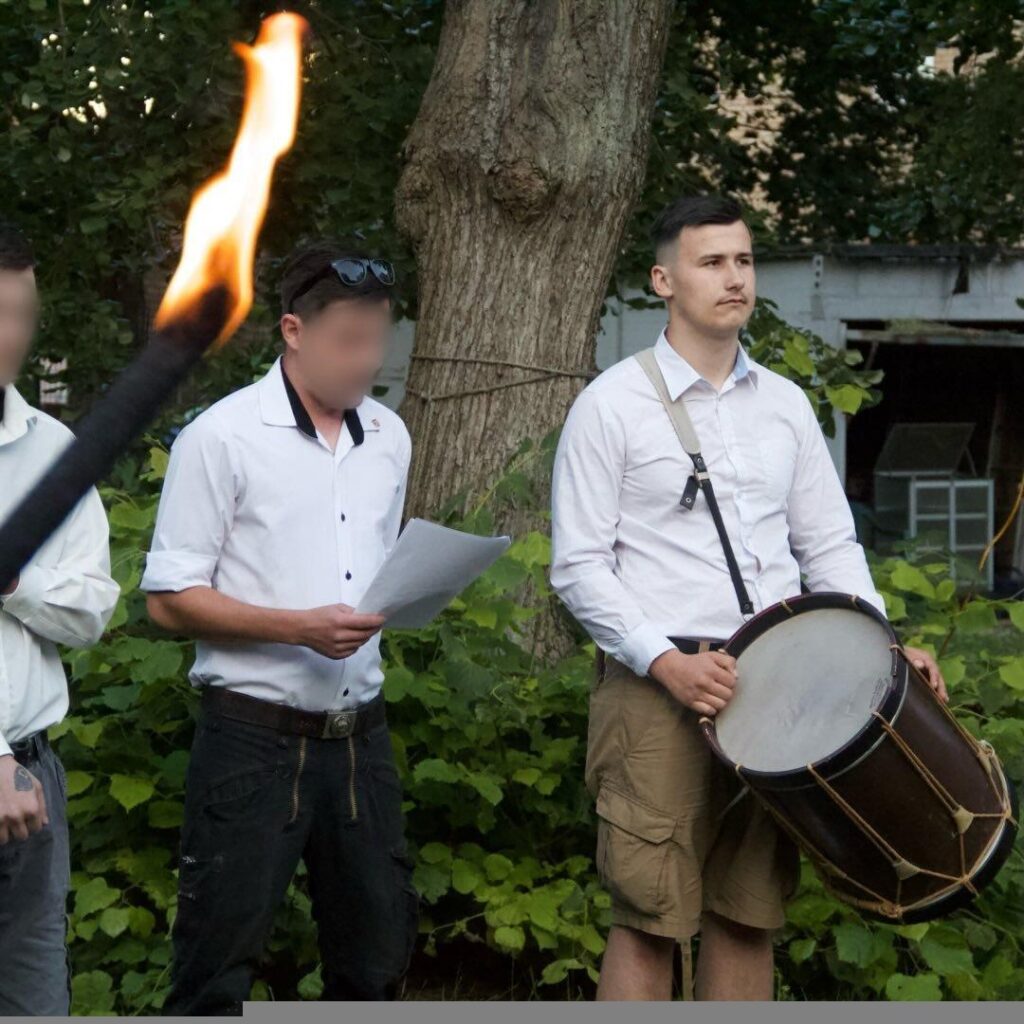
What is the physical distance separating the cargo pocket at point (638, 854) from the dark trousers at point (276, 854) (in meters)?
0.47

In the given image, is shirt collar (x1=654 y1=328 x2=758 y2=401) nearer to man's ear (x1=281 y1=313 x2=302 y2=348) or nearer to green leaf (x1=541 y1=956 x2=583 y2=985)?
man's ear (x1=281 y1=313 x2=302 y2=348)

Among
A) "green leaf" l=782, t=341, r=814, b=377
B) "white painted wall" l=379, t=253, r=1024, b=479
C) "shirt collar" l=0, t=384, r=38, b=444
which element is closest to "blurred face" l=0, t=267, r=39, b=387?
"shirt collar" l=0, t=384, r=38, b=444

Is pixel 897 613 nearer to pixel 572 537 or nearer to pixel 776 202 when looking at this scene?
pixel 572 537

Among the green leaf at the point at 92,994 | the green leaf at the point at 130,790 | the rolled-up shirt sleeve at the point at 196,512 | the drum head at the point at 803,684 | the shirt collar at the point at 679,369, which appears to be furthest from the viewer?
the green leaf at the point at 130,790

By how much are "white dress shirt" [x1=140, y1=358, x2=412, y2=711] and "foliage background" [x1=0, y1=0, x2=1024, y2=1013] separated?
561 millimetres

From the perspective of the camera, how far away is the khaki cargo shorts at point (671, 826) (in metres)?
3.64

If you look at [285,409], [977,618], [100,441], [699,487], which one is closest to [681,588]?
[699,487]

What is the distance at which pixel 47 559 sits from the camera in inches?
122

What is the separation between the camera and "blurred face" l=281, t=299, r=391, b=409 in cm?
342

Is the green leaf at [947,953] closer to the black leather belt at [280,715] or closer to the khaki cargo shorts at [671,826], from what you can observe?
the khaki cargo shorts at [671,826]

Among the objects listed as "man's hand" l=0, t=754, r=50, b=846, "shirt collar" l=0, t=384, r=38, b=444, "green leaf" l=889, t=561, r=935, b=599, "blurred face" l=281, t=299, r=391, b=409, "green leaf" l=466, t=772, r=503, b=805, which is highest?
"blurred face" l=281, t=299, r=391, b=409

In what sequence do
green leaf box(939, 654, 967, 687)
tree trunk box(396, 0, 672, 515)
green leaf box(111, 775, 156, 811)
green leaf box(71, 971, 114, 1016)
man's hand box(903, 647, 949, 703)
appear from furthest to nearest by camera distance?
tree trunk box(396, 0, 672, 515) → green leaf box(939, 654, 967, 687) → green leaf box(111, 775, 156, 811) → green leaf box(71, 971, 114, 1016) → man's hand box(903, 647, 949, 703)

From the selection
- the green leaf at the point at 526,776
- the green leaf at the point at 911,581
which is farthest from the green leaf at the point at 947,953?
the green leaf at the point at 526,776

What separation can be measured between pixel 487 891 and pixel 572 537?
1498 mm
